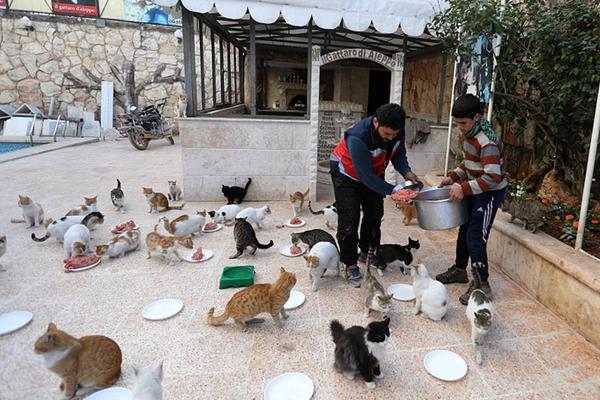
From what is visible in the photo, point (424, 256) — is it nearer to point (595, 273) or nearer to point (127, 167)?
point (595, 273)

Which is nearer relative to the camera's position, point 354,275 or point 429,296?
point 429,296

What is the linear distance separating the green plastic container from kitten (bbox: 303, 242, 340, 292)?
0.56m

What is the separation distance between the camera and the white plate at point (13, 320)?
8.57 ft

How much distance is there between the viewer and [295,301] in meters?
3.03

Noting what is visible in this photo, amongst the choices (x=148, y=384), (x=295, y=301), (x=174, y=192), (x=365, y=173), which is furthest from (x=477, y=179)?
(x=174, y=192)

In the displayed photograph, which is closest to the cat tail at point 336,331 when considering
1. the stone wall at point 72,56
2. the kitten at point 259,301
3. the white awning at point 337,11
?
the kitten at point 259,301

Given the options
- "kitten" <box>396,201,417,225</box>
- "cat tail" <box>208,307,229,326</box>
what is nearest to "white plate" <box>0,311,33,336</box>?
"cat tail" <box>208,307,229,326</box>

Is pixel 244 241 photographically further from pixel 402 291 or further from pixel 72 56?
pixel 72 56

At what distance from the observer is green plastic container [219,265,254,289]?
3.28m

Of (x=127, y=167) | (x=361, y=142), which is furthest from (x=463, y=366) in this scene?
(x=127, y=167)

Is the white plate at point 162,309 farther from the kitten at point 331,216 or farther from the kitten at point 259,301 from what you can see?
the kitten at point 331,216

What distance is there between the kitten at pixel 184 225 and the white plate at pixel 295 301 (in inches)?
67.9

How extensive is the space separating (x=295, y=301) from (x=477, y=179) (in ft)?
5.72

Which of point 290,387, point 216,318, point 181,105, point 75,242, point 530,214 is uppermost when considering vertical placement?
point 181,105
